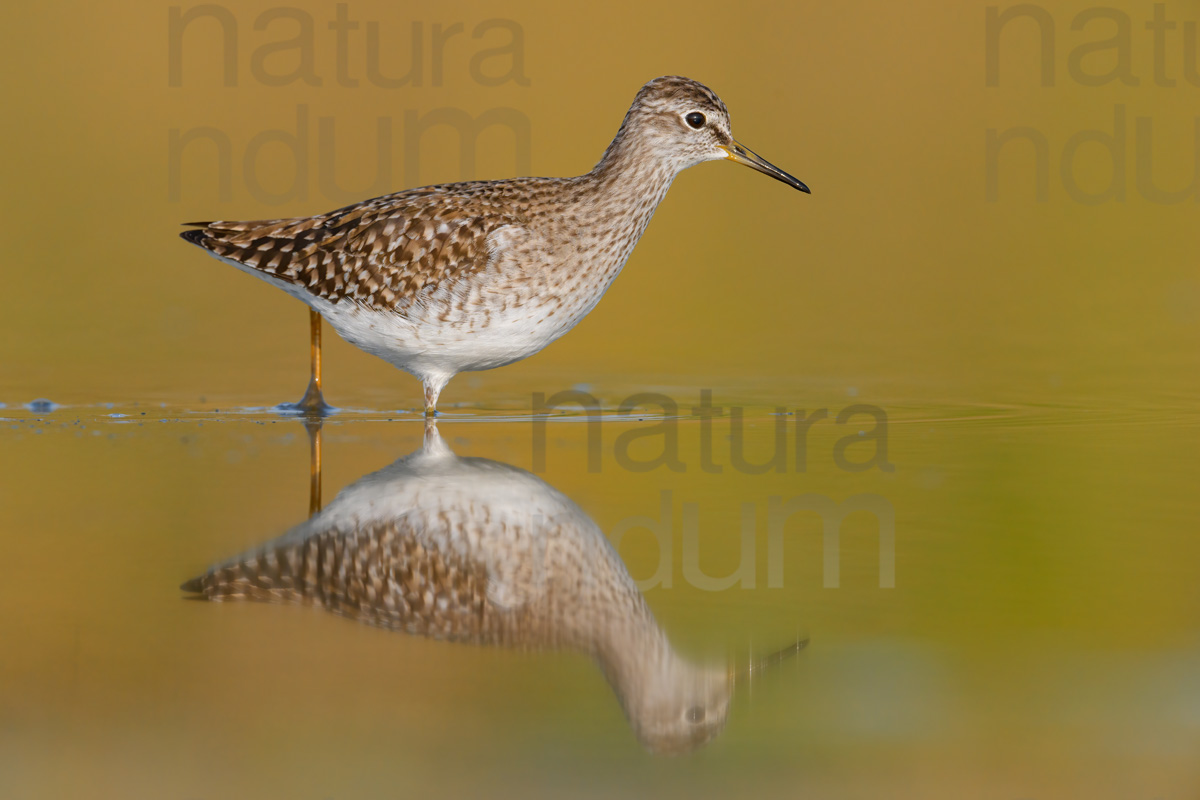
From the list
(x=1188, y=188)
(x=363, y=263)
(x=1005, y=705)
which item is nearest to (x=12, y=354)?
(x=363, y=263)

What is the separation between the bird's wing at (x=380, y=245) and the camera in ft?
29.5

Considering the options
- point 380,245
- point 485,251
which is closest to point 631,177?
point 485,251

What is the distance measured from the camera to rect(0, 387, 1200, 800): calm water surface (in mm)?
4180

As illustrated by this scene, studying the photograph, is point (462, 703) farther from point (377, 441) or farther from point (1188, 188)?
point (1188, 188)

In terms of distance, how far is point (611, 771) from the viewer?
410 cm

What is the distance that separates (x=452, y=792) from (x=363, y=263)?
5.83 metres

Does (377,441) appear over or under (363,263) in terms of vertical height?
under

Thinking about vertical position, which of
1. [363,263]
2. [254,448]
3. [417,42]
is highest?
[417,42]

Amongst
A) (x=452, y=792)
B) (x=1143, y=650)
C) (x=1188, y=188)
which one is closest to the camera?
(x=452, y=792)

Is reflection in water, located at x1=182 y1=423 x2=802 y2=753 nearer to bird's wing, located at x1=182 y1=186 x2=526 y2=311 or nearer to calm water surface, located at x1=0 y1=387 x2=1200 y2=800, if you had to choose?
calm water surface, located at x1=0 y1=387 x2=1200 y2=800

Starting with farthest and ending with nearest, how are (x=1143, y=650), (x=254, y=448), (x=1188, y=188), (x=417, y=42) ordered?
(x=417, y=42) → (x=1188, y=188) → (x=254, y=448) → (x=1143, y=650)

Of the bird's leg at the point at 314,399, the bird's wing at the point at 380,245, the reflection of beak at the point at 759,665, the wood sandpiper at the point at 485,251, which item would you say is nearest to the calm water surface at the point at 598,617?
the reflection of beak at the point at 759,665

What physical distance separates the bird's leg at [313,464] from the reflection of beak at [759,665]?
2.52 m

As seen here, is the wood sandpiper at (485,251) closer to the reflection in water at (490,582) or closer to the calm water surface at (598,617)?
the calm water surface at (598,617)
